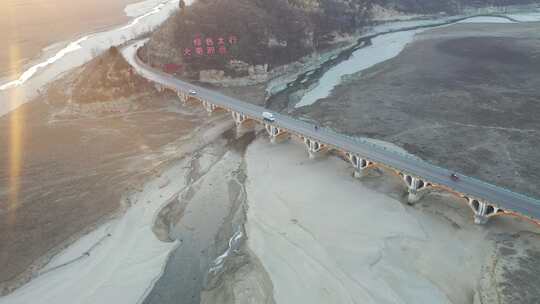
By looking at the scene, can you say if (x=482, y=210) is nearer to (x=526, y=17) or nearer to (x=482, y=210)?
(x=482, y=210)

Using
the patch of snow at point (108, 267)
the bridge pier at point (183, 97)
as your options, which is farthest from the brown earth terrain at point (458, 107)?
the patch of snow at point (108, 267)

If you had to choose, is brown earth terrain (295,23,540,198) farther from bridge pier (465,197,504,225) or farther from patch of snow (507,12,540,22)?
patch of snow (507,12,540,22)

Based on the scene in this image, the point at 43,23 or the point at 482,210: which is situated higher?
the point at 43,23

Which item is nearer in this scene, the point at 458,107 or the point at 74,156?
the point at 74,156

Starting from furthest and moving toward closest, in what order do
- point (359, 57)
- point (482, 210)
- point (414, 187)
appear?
point (359, 57) < point (414, 187) < point (482, 210)

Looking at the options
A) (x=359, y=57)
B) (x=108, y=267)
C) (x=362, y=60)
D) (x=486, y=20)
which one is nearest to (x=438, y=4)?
(x=486, y=20)

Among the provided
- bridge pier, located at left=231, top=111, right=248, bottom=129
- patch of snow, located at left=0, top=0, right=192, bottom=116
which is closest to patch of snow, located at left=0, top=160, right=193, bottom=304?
bridge pier, located at left=231, top=111, right=248, bottom=129
